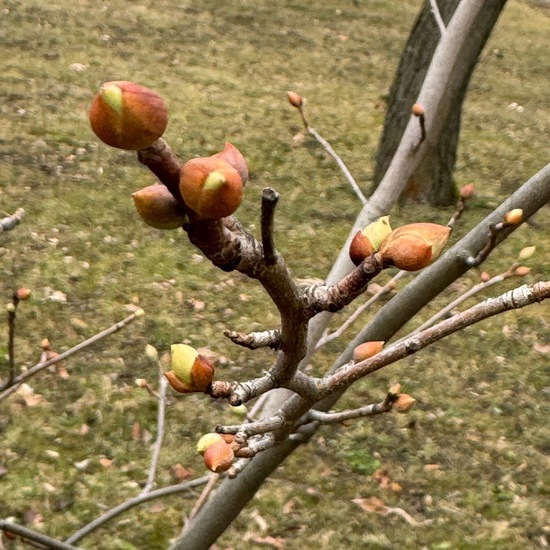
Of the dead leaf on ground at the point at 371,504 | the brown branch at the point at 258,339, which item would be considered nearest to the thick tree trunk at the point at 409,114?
the dead leaf on ground at the point at 371,504

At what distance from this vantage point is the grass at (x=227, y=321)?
3.22 m

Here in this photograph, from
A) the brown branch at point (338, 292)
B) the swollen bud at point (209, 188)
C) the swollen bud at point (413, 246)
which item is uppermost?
the swollen bud at point (209, 188)

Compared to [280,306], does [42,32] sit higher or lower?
lower

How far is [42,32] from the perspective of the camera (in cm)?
862

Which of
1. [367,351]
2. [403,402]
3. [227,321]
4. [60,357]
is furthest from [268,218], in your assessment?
[227,321]

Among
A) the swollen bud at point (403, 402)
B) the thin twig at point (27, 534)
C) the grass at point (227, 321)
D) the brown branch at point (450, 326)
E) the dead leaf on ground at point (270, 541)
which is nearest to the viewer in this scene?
the brown branch at point (450, 326)

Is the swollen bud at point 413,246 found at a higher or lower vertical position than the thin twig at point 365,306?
higher

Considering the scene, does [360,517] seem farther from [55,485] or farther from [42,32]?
[42,32]

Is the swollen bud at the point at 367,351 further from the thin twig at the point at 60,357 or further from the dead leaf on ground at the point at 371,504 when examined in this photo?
the dead leaf on ground at the point at 371,504

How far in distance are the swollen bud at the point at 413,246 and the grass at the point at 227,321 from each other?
1636 millimetres

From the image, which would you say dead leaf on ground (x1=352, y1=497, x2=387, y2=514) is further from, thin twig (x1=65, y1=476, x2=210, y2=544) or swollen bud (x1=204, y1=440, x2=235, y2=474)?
swollen bud (x1=204, y1=440, x2=235, y2=474)

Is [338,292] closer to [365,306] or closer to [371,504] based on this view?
[365,306]

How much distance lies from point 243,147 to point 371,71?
11.4ft

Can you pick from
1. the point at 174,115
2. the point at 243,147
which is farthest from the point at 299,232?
the point at 174,115
